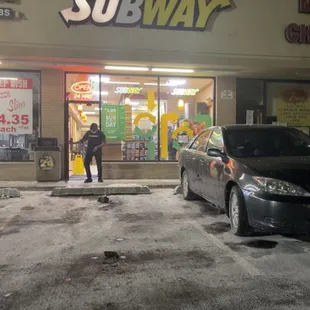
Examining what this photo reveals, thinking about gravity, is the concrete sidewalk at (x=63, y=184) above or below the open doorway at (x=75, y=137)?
below

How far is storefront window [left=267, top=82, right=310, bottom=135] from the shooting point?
13500mm

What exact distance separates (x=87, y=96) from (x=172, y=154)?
332 centimetres

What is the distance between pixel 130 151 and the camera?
1278 centimetres

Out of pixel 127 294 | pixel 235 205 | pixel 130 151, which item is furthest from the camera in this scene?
pixel 130 151

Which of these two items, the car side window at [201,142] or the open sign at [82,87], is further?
the open sign at [82,87]

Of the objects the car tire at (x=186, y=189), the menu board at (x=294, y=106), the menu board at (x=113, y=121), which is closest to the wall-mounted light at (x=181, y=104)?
the menu board at (x=113, y=121)

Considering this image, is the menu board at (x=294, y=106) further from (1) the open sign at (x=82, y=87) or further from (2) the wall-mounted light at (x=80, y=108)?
(2) the wall-mounted light at (x=80, y=108)

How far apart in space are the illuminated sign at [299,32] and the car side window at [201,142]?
5.70 m

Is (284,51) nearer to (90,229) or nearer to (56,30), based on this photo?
(56,30)

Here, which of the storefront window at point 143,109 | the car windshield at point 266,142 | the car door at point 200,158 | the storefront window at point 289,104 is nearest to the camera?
the car windshield at point 266,142

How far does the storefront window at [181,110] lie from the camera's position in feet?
42.3

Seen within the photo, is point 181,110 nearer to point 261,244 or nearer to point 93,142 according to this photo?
point 93,142

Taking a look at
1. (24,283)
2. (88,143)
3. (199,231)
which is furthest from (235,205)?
(88,143)

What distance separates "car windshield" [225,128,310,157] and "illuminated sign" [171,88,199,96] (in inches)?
242
